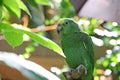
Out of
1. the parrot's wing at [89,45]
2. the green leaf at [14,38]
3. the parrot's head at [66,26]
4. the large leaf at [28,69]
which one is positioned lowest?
the large leaf at [28,69]

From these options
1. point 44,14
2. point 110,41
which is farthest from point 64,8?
point 110,41

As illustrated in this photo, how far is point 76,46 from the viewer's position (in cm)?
61

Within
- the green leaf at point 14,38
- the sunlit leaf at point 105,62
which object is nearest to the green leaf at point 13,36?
the green leaf at point 14,38

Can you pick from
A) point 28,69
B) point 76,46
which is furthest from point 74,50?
point 28,69

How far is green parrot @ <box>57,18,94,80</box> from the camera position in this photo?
581mm

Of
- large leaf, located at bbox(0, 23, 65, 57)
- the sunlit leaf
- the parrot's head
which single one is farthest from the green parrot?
the sunlit leaf

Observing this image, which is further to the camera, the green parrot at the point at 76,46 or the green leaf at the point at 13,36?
the green parrot at the point at 76,46

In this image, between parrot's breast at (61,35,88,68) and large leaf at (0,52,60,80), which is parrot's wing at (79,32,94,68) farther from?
large leaf at (0,52,60,80)

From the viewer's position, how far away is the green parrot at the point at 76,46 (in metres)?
0.58

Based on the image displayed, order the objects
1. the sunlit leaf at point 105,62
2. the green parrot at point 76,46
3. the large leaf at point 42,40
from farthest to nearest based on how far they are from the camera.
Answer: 1. the sunlit leaf at point 105,62
2. the green parrot at point 76,46
3. the large leaf at point 42,40

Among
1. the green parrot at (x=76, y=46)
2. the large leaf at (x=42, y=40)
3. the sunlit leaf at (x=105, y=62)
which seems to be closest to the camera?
the large leaf at (x=42, y=40)

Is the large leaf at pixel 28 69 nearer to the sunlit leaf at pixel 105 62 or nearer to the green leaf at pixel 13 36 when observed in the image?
the green leaf at pixel 13 36

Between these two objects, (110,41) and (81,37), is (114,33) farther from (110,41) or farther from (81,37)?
(81,37)

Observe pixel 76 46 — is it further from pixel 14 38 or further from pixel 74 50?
pixel 14 38
